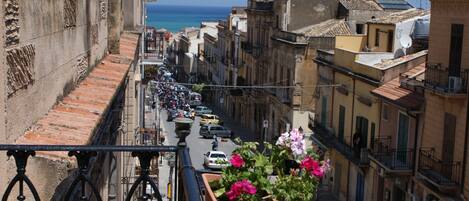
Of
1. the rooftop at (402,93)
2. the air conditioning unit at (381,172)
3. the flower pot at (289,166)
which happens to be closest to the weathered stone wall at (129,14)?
the rooftop at (402,93)

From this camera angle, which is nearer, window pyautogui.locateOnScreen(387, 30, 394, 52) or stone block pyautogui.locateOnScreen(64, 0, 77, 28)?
stone block pyautogui.locateOnScreen(64, 0, 77, 28)

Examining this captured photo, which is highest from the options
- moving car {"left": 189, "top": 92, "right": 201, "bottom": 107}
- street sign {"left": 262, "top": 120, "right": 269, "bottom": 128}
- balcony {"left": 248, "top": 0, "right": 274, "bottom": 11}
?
balcony {"left": 248, "top": 0, "right": 274, "bottom": 11}

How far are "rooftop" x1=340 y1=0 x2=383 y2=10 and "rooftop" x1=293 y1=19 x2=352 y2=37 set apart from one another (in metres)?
0.92

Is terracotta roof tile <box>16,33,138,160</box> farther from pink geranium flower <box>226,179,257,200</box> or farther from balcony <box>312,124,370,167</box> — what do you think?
balcony <box>312,124,370,167</box>

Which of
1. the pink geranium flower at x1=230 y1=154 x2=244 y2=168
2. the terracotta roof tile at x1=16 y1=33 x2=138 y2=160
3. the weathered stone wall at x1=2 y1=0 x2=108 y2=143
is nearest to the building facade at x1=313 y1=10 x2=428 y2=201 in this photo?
the terracotta roof tile at x1=16 y1=33 x2=138 y2=160

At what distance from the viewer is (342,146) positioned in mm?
29109

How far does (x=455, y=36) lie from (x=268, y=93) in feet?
84.4

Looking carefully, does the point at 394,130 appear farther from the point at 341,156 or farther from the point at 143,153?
the point at 143,153

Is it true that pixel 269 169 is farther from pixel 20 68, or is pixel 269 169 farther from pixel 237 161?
pixel 20 68

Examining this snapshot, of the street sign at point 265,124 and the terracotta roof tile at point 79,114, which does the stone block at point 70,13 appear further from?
the street sign at point 265,124

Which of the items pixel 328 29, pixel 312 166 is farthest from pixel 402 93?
pixel 312 166

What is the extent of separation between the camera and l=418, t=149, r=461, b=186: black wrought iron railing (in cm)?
1991

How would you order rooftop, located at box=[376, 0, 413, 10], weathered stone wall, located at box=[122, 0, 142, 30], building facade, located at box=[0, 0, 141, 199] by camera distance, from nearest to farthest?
building facade, located at box=[0, 0, 141, 199] → weathered stone wall, located at box=[122, 0, 142, 30] → rooftop, located at box=[376, 0, 413, 10]

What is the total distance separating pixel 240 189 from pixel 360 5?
34.5 metres
